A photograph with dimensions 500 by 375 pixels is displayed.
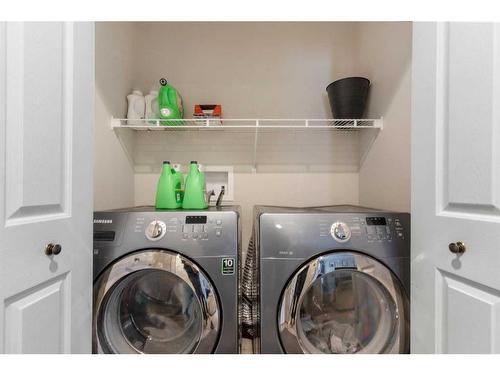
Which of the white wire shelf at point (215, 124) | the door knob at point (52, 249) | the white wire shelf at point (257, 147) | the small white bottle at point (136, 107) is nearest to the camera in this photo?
the door knob at point (52, 249)

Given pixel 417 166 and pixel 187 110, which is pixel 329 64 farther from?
A: pixel 417 166

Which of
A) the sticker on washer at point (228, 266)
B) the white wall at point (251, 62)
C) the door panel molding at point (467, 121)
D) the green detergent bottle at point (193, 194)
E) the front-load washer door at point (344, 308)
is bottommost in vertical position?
the front-load washer door at point (344, 308)

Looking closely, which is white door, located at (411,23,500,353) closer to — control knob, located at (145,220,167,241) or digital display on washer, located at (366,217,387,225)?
digital display on washer, located at (366,217,387,225)

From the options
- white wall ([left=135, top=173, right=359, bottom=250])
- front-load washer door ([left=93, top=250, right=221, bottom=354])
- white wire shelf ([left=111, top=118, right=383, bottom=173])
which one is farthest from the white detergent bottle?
front-load washer door ([left=93, top=250, right=221, bottom=354])

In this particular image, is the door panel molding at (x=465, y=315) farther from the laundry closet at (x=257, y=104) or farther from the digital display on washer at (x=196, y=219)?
the laundry closet at (x=257, y=104)

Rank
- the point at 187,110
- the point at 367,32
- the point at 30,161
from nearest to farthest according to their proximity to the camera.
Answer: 1. the point at 30,161
2. the point at 367,32
3. the point at 187,110

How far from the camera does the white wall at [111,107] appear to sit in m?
1.65

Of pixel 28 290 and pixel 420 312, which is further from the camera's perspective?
pixel 420 312

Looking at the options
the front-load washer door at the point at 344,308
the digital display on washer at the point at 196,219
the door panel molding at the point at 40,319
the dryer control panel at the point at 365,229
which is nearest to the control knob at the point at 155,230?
the digital display on washer at the point at 196,219

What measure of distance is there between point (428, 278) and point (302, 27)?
2123mm

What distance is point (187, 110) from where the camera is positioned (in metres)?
2.16

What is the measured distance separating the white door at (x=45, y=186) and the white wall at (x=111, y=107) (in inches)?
27.5

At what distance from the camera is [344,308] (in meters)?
1.36

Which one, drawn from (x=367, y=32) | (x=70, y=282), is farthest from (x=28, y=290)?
(x=367, y=32)
